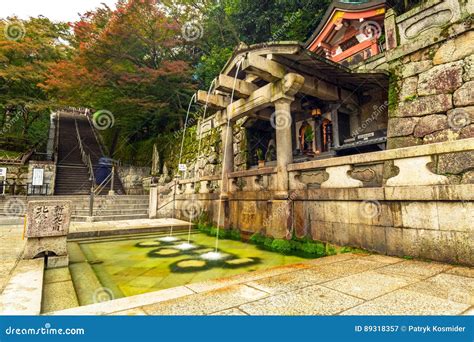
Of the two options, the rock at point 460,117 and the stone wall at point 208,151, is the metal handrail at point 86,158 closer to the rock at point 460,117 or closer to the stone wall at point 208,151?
the stone wall at point 208,151

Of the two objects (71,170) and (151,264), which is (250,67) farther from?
(71,170)

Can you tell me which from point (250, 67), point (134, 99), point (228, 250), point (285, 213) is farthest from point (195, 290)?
point (134, 99)

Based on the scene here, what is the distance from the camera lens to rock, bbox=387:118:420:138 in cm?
658

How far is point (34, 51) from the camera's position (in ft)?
64.2

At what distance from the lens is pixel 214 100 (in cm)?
923

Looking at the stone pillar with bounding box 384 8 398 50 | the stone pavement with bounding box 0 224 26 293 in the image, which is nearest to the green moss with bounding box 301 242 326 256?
the stone pavement with bounding box 0 224 26 293

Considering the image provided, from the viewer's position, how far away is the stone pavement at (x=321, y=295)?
7.76ft

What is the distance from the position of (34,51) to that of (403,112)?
25.5 meters

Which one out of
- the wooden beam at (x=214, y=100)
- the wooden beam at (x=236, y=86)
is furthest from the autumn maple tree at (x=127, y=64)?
the wooden beam at (x=236, y=86)

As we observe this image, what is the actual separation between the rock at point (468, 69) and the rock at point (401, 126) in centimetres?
124

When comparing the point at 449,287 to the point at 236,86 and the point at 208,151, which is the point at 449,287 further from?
the point at 208,151

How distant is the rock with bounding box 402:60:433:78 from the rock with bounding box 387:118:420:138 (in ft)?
4.13

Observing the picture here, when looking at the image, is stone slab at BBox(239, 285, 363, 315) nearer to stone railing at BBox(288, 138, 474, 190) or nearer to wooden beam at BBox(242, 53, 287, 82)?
stone railing at BBox(288, 138, 474, 190)

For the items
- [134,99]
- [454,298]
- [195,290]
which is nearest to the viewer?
[454,298]
